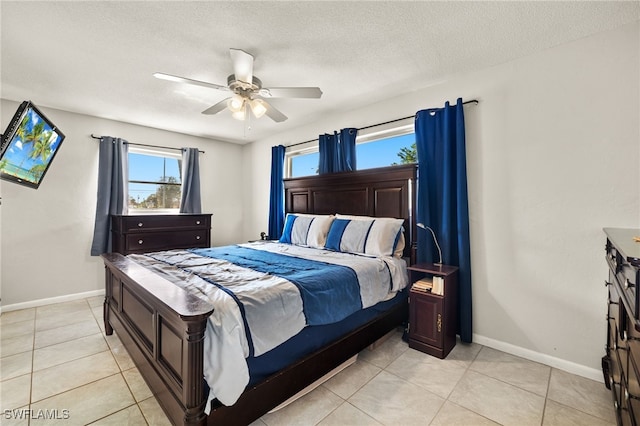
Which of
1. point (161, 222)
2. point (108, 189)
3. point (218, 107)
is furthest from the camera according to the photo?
point (161, 222)

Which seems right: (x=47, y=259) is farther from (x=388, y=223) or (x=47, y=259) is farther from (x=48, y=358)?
(x=388, y=223)

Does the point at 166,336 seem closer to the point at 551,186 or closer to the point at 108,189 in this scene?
the point at 551,186

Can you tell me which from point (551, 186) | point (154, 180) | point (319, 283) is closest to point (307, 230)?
point (319, 283)

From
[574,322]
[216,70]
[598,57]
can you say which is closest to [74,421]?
[216,70]

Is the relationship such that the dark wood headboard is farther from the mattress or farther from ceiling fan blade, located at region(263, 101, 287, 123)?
ceiling fan blade, located at region(263, 101, 287, 123)

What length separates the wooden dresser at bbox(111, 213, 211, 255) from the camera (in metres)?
3.76

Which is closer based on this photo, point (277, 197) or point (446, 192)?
point (446, 192)

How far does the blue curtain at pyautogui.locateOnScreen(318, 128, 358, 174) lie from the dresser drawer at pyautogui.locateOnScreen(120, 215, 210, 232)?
2.10 meters

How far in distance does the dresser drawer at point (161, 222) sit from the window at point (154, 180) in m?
0.69

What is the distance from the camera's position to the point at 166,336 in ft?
5.24

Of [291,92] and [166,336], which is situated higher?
[291,92]

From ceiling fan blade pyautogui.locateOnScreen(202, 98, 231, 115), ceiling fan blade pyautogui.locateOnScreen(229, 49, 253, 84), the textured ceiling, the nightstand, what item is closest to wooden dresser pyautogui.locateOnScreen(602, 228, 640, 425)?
the nightstand

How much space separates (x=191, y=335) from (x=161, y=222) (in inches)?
129

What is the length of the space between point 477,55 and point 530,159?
97cm
